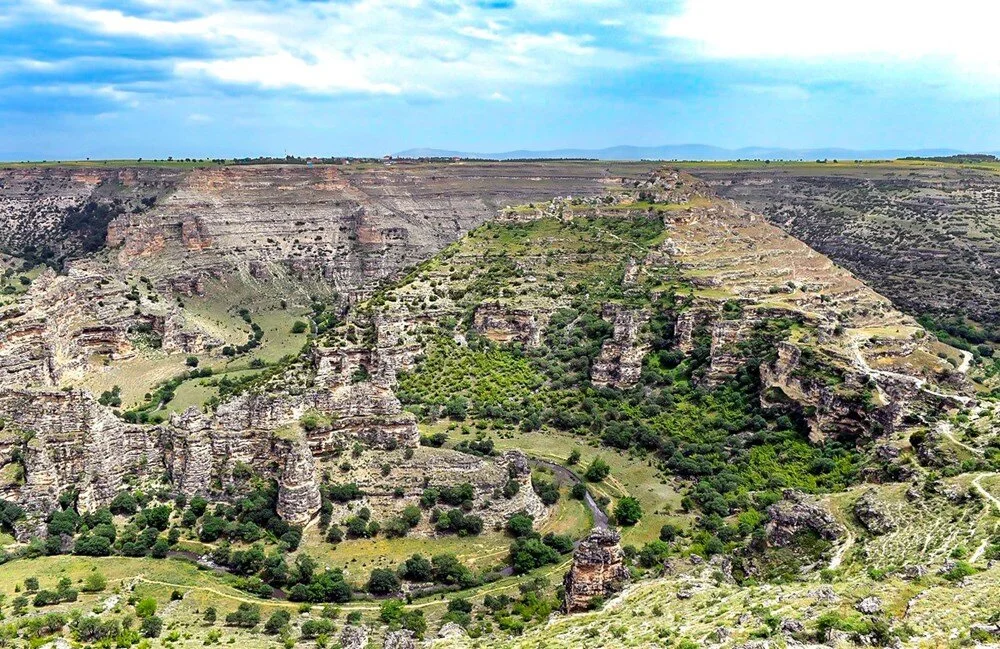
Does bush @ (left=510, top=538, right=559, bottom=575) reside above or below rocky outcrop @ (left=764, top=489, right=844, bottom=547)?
below

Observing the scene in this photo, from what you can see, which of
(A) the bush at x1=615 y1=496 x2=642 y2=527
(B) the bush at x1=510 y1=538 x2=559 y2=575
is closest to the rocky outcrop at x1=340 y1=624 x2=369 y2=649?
(B) the bush at x1=510 y1=538 x2=559 y2=575

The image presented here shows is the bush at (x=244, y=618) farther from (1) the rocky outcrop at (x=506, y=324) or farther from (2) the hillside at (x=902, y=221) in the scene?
(2) the hillside at (x=902, y=221)

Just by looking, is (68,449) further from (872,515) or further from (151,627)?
(872,515)

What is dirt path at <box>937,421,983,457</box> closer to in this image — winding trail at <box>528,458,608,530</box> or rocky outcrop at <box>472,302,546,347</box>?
winding trail at <box>528,458,608,530</box>

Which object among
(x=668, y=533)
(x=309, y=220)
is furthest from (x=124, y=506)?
(x=309, y=220)

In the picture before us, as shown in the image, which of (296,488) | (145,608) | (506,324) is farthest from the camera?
(506,324)

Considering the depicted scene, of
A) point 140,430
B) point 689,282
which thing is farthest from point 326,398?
point 689,282

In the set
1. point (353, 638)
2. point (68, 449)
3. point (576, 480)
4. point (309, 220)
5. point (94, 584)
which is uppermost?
point (309, 220)
